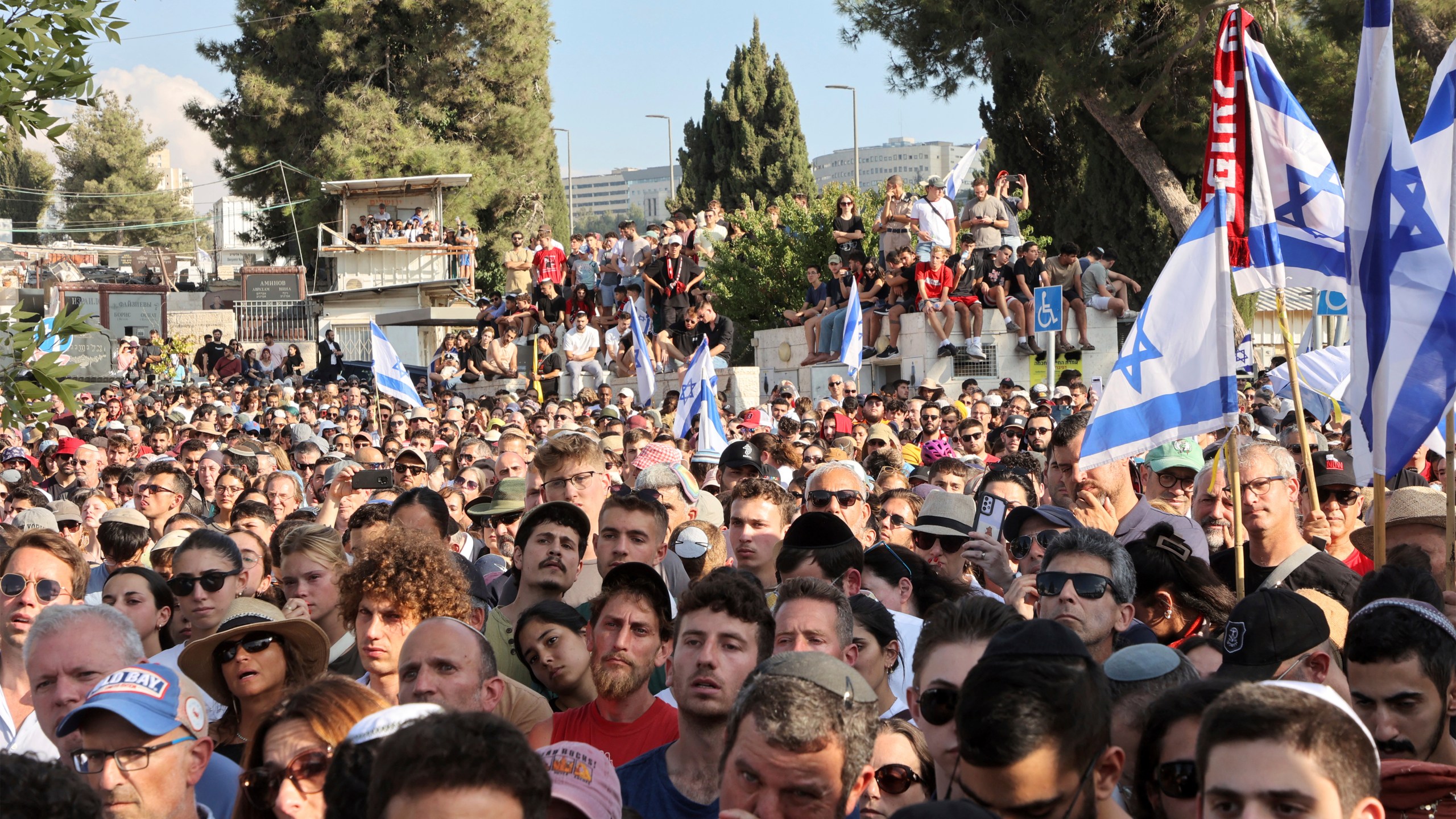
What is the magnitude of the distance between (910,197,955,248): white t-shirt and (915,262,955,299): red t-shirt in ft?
1.03

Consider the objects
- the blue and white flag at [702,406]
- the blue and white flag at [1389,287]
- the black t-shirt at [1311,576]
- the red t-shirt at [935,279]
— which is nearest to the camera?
the blue and white flag at [1389,287]

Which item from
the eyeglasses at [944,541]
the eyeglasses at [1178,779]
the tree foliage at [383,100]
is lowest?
the eyeglasses at [1178,779]

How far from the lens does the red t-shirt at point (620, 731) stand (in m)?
4.24

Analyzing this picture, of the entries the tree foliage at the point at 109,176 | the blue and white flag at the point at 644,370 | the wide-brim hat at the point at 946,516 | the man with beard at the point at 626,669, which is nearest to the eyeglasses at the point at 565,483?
the wide-brim hat at the point at 946,516

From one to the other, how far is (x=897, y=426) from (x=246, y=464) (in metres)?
5.66

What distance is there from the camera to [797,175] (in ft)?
157

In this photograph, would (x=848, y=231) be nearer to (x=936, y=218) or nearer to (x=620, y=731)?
(x=936, y=218)

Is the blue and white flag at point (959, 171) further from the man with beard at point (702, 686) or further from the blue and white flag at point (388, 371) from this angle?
the man with beard at point (702, 686)

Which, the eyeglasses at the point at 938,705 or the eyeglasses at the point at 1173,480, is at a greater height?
the eyeglasses at the point at 1173,480

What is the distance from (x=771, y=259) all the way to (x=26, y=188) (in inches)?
2950

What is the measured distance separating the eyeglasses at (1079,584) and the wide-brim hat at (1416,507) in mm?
1478

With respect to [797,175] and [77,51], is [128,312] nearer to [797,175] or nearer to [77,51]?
[797,175]

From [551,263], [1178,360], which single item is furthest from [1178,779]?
[551,263]

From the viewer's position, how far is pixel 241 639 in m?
4.45
